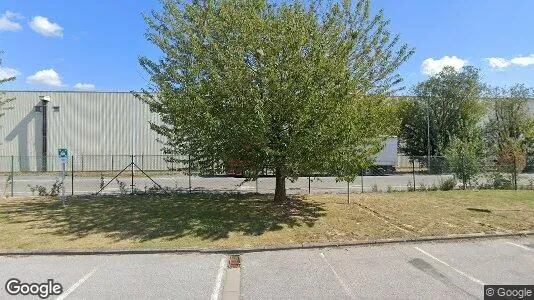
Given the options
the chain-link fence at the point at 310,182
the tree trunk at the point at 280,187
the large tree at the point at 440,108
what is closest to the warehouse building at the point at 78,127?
the chain-link fence at the point at 310,182

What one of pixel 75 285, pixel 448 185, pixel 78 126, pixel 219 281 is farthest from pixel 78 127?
pixel 219 281

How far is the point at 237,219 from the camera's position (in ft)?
38.2

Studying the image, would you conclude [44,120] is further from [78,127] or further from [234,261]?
[234,261]

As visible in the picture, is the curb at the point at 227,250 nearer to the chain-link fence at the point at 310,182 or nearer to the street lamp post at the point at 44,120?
the chain-link fence at the point at 310,182

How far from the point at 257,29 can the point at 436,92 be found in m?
34.7

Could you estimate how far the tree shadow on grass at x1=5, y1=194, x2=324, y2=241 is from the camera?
34.0ft

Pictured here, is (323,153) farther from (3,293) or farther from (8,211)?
(8,211)

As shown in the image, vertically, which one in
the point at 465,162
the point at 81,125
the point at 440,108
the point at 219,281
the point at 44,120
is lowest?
the point at 219,281

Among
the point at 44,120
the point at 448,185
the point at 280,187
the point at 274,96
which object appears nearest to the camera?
the point at 274,96

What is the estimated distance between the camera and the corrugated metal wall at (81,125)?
3528 cm

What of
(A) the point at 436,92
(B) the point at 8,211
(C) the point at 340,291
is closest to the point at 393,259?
(C) the point at 340,291

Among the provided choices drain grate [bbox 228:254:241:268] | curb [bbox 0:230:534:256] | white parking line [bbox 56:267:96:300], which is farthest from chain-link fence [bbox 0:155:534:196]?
white parking line [bbox 56:267:96:300]

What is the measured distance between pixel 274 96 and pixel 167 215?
4986 mm

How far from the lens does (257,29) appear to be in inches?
432
